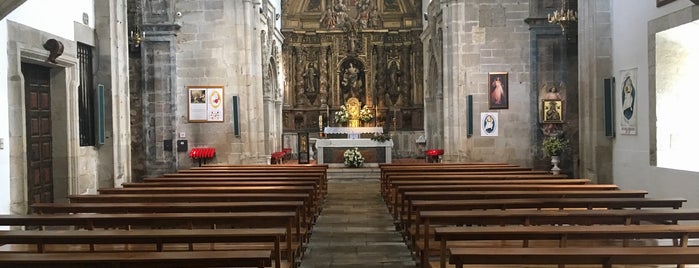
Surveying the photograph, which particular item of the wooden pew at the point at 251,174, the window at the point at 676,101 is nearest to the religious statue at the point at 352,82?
the wooden pew at the point at 251,174

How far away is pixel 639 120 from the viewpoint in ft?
35.5

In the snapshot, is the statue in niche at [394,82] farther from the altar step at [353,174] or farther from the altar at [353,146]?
the altar step at [353,174]

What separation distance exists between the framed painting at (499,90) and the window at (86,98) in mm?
10949

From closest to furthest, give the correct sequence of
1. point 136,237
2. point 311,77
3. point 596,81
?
point 136,237, point 596,81, point 311,77

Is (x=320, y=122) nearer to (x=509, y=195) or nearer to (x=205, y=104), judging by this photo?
(x=205, y=104)

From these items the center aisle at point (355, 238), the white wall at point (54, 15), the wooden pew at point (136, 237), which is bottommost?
the center aisle at point (355, 238)

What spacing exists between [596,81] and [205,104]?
34.8 ft

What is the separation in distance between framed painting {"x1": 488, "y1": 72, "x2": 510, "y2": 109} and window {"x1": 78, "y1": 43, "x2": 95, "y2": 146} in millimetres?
10949

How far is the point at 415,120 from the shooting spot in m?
27.0

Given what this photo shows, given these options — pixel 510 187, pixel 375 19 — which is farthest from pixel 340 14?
pixel 510 187

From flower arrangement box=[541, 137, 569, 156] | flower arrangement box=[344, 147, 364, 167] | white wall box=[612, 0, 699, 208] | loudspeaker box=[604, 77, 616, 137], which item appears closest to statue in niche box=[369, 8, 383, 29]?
flower arrangement box=[344, 147, 364, 167]

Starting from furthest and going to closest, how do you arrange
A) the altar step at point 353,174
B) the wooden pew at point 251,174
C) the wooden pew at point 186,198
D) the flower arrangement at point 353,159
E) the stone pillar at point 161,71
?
the flower arrangement at point 353,159 → the altar step at point 353,174 → the stone pillar at point 161,71 → the wooden pew at point 251,174 → the wooden pew at point 186,198

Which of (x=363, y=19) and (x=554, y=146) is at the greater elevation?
(x=363, y=19)

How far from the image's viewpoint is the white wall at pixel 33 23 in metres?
8.39
